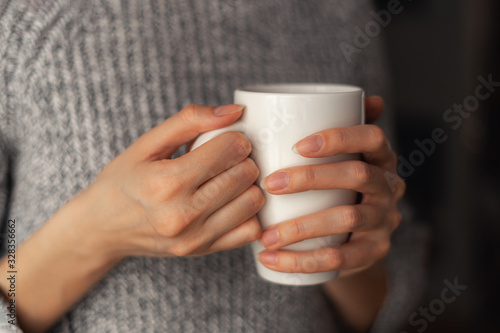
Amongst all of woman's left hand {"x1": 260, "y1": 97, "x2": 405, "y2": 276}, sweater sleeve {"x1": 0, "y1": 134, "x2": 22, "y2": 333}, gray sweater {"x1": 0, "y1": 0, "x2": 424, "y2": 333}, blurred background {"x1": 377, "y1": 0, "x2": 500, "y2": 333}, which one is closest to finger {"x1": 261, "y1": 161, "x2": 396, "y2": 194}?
woman's left hand {"x1": 260, "y1": 97, "x2": 405, "y2": 276}

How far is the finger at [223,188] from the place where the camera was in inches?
17.8

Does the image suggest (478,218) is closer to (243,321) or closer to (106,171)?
(243,321)

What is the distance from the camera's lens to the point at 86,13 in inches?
24.3

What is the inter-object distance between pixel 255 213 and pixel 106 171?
0.60ft

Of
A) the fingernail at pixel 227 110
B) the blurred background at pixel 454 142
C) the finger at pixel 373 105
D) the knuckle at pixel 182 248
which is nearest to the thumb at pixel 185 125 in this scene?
the fingernail at pixel 227 110

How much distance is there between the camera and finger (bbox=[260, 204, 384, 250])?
493 mm

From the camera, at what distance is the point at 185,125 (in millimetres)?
476

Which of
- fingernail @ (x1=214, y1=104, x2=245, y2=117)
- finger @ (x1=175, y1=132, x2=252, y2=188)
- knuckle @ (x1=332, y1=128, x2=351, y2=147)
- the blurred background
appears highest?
fingernail @ (x1=214, y1=104, x2=245, y2=117)

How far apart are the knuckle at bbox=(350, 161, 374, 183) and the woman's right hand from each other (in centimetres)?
11

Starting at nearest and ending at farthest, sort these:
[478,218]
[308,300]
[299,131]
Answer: [299,131], [308,300], [478,218]

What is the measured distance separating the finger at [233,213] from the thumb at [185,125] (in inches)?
3.3

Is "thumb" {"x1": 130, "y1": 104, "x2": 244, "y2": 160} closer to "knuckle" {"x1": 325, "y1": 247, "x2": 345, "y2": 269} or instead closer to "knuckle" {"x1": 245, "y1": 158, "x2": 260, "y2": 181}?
"knuckle" {"x1": 245, "y1": 158, "x2": 260, "y2": 181}

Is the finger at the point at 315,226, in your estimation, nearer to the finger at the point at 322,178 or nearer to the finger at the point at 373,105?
the finger at the point at 322,178

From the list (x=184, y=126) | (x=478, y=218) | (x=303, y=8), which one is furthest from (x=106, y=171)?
(x=478, y=218)
